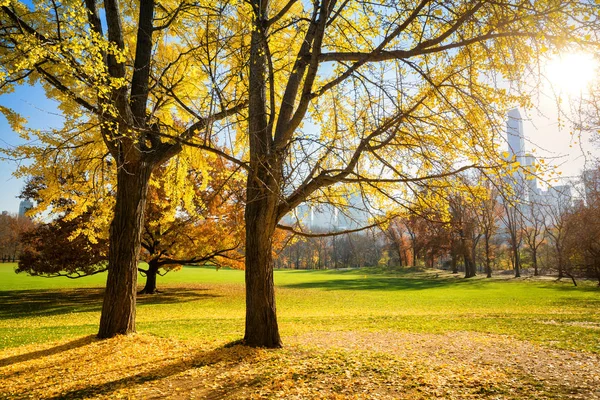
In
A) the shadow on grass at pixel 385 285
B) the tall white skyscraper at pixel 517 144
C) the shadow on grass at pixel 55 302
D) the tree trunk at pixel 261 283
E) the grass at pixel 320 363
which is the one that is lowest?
the shadow on grass at pixel 385 285

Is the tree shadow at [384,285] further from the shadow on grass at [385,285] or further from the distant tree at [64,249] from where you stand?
the distant tree at [64,249]

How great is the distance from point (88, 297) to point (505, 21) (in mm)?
21785

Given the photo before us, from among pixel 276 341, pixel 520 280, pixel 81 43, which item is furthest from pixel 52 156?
pixel 520 280

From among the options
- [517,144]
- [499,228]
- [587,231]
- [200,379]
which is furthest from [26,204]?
[587,231]

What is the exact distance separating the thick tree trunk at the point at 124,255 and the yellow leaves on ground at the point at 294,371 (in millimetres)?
389

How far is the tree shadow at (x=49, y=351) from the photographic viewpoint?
583 centimetres

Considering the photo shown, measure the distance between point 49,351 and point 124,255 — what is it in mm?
1958

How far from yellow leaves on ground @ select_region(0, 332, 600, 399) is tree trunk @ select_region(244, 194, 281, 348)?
0.92ft

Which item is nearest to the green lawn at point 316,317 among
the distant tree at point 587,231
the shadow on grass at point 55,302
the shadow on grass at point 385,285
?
the shadow on grass at point 55,302

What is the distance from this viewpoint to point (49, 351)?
6.34 m

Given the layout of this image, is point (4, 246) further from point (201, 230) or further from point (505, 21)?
point (505, 21)

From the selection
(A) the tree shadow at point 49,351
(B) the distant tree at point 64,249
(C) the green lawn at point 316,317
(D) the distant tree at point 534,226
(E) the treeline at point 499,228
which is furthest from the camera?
(B) the distant tree at point 64,249

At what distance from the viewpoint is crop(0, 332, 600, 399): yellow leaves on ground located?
14.0 feet

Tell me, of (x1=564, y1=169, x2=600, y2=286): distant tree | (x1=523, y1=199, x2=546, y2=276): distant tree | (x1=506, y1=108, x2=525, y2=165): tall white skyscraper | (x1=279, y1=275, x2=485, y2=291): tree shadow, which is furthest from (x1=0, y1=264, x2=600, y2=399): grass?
(x1=279, y1=275, x2=485, y2=291): tree shadow
